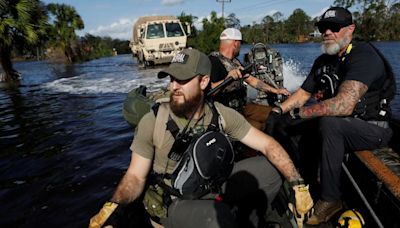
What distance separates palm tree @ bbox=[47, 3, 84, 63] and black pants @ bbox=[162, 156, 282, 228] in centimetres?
4232

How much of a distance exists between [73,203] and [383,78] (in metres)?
4.14

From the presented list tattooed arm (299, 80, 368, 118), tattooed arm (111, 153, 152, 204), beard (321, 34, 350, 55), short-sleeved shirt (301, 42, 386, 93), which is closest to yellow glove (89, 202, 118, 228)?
tattooed arm (111, 153, 152, 204)

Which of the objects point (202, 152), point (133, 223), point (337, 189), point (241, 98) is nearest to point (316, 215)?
point (337, 189)

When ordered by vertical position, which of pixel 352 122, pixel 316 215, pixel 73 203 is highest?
pixel 352 122

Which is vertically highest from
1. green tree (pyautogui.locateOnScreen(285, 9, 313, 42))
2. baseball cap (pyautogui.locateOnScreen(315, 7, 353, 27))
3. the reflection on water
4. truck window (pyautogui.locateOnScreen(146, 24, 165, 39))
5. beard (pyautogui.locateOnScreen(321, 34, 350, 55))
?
green tree (pyautogui.locateOnScreen(285, 9, 313, 42))

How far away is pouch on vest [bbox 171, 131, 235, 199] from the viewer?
238 centimetres

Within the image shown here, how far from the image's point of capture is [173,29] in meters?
22.5

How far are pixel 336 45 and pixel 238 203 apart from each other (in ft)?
6.59

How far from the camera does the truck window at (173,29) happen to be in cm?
2239

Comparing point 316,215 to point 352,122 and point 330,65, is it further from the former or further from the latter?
point 330,65

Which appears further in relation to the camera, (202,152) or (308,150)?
(308,150)

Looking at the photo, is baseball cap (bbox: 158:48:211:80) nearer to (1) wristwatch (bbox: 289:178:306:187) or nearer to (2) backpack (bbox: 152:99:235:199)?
(2) backpack (bbox: 152:99:235:199)

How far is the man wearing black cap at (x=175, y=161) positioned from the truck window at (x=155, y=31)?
66.7ft

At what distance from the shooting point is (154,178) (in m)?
2.77
